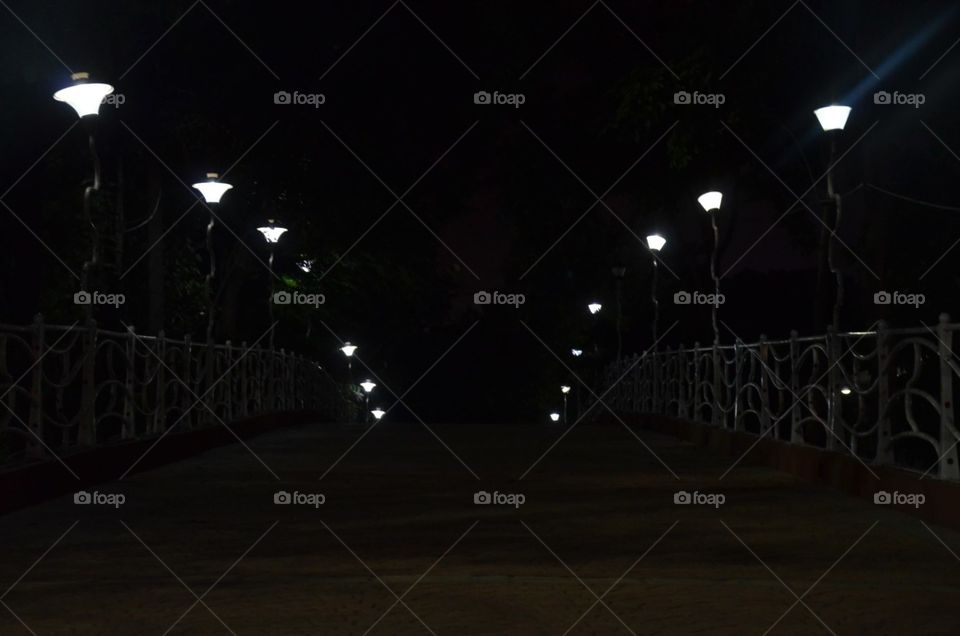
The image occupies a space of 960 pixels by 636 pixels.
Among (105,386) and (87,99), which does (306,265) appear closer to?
(87,99)

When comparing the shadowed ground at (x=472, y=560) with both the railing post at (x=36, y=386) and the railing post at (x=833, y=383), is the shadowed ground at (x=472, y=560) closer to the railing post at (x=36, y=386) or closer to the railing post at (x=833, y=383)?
the railing post at (x=36, y=386)

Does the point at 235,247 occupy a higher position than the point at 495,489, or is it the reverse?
the point at 235,247

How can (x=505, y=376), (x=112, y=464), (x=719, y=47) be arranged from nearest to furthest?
(x=112, y=464), (x=719, y=47), (x=505, y=376)

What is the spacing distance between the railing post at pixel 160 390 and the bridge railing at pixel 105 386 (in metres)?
0.01

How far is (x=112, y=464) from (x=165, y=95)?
12.9m

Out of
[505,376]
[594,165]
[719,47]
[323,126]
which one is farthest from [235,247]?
[505,376]

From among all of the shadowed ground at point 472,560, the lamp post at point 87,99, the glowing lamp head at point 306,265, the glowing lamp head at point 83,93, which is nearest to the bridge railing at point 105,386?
the shadowed ground at point 472,560

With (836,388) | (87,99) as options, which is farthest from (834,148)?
(87,99)

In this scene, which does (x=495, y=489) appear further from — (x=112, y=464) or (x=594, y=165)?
(x=594, y=165)

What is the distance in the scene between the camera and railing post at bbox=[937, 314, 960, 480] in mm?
10578

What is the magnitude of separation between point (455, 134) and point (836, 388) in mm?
16776

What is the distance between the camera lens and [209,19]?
2478 centimetres

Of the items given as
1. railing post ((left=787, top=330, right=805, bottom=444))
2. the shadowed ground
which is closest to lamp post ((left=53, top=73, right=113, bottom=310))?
the shadowed ground

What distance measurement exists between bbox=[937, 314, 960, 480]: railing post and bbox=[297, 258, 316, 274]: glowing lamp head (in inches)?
1290
